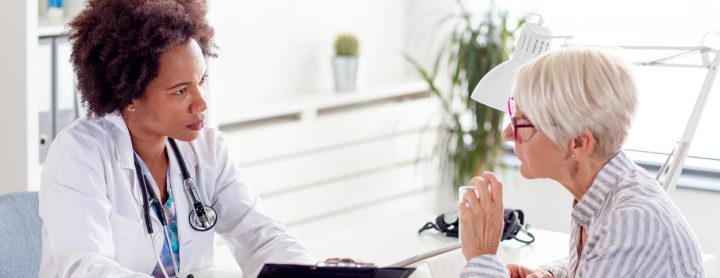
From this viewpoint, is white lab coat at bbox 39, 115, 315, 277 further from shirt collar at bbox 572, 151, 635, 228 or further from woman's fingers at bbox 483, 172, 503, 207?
shirt collar at bbox 572, 151, 635, 228

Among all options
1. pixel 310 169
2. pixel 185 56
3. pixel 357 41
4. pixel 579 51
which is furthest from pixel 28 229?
pixel 357 41

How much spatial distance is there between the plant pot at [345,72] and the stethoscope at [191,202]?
2116mm

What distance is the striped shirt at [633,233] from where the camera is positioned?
1.78 metres

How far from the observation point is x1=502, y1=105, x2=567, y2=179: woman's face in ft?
6.34

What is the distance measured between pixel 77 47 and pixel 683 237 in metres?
1.32

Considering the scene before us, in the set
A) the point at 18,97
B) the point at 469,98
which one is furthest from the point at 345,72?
the point at 18,97

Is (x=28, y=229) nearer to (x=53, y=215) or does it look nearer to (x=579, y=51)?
(x=53, y=215)

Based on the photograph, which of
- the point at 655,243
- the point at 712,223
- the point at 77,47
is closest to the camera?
the point at 655,243

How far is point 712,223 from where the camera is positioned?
14.0ft

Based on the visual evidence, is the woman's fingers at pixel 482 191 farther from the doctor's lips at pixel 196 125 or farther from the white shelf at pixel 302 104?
the white shelf at pixel 302 104

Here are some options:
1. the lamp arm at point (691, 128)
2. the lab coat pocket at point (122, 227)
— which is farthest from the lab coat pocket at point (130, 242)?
the lamp arm at point (691, 128)

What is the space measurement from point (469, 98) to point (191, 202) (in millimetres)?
2318

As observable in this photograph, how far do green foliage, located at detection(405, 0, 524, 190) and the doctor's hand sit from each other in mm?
2489

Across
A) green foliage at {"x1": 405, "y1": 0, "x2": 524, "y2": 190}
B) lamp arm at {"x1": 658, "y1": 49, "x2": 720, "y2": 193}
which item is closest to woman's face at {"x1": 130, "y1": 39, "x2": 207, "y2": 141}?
lamp arm at {"x1": 658, "y1": 49, "x2": 720, "y2": 193}
